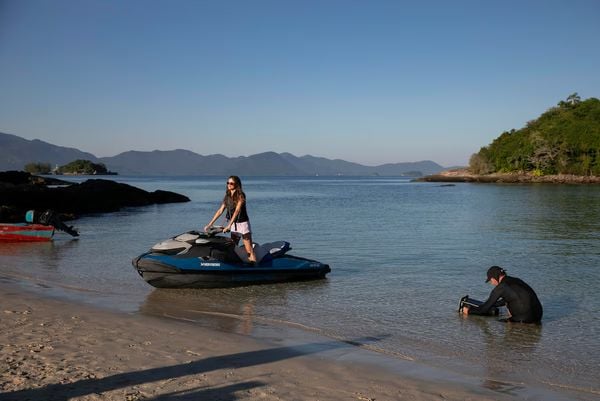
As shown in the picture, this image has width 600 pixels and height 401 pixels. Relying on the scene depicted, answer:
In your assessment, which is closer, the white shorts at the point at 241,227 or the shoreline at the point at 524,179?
the white shorts at the point at 241,227

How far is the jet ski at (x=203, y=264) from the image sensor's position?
1116 cm

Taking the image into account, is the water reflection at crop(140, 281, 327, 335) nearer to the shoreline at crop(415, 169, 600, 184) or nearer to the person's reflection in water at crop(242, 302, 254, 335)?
the person's reflection in water at crop(242, 302, 254, 335)

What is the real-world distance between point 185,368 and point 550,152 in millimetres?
107087

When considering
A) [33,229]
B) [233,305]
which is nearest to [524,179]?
[33,229]

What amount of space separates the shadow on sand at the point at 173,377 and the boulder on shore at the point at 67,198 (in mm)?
21580

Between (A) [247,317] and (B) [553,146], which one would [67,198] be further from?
(B) [553,146]

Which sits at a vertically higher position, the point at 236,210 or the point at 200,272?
the point at 236,210

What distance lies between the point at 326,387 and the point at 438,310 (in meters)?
4.89

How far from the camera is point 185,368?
236 inches

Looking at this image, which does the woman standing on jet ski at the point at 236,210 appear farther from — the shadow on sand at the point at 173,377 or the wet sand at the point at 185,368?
the shadow on sand at the point at 173,377

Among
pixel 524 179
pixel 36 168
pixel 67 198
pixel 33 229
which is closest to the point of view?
pixel 33 229

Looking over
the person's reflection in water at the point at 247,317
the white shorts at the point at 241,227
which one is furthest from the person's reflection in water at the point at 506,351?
the white shorts at the point at 241,227

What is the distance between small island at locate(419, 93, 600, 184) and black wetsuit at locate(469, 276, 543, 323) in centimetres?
9212

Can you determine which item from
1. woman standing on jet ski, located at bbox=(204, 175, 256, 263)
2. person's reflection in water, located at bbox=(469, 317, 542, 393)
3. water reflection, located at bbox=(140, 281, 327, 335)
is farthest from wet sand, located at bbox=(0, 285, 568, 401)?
woman standing on jet ski, located at bbox=(204, 175, 256, 263)
